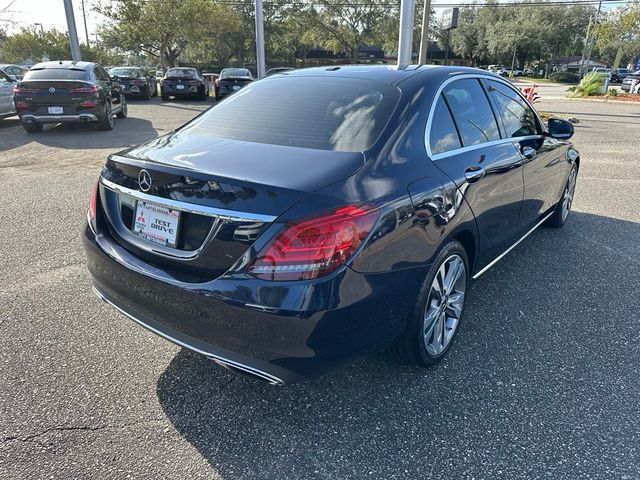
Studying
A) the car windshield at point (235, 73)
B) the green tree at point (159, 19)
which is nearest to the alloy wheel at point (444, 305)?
the car windshield at point (235, 73)

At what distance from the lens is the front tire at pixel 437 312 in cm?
249

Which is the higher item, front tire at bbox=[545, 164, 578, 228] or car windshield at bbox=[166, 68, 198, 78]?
car windshield at bbox=[166, 68, 198, 78]

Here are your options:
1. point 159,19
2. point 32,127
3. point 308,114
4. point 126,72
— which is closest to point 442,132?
point 308,114

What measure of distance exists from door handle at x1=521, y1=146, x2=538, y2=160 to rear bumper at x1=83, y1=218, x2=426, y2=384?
1.83m

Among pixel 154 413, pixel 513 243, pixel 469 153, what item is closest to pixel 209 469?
pixel 154 413

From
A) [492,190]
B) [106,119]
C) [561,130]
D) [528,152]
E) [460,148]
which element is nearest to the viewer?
[460,148]

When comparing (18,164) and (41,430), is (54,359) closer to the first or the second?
(41,430)

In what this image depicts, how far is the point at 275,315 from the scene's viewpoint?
6.36 ft

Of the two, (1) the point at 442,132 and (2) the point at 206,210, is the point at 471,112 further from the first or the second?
(2) the point at 206,210

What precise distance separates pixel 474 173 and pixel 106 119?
10711 mm

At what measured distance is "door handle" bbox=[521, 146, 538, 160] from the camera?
142 inches

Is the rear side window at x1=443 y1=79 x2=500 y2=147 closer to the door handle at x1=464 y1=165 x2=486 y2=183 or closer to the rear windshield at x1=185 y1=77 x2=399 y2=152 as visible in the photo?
the door handle at x1=464 y1=165 x2=486 y2=183

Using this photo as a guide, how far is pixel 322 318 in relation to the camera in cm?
196

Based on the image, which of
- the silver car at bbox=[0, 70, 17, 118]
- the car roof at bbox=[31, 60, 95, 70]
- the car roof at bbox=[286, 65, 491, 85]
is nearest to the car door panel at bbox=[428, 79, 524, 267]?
the car roof at bbox=[286, 65, 491, 85]
